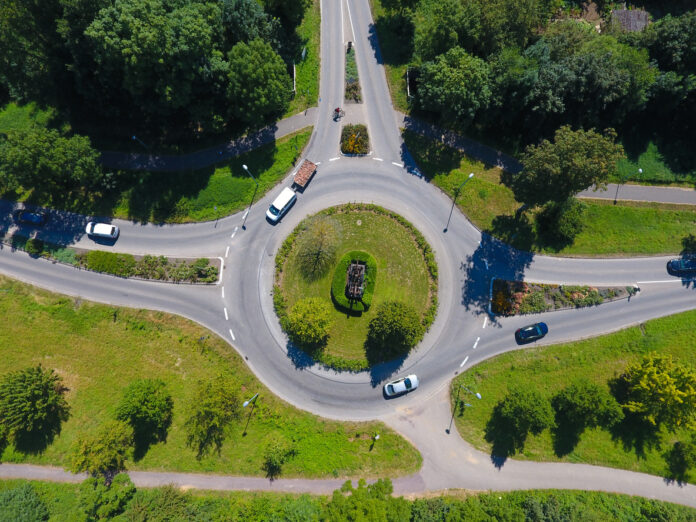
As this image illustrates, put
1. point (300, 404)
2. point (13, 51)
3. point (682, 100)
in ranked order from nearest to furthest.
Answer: point (13, 51)
point (300, 404)
point (682, 100)

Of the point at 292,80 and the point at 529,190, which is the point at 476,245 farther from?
the point at 292,80

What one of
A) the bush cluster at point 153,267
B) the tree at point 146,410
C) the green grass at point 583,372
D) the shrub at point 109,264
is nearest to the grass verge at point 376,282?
the bush cluster at point 153,267

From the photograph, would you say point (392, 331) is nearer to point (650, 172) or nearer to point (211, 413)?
point (211, 413)

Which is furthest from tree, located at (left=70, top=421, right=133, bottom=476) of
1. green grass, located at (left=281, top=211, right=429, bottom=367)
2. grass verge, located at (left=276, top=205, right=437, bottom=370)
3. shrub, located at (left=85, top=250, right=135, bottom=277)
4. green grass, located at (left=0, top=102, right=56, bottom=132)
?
green grass, located at (left=0, top=102, right=56, bottom=132)

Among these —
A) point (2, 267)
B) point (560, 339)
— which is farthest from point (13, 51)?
point (560, 339)

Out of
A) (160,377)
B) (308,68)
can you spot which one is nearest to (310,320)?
(160,377)

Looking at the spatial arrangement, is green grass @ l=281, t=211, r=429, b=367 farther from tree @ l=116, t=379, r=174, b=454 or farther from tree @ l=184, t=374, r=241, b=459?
tree @ l=116, t=379, r=174, b=454

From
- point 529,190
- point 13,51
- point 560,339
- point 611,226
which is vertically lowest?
point 560,339

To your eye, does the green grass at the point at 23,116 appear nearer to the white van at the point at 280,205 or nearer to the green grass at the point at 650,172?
the white van at the point at 280,205
